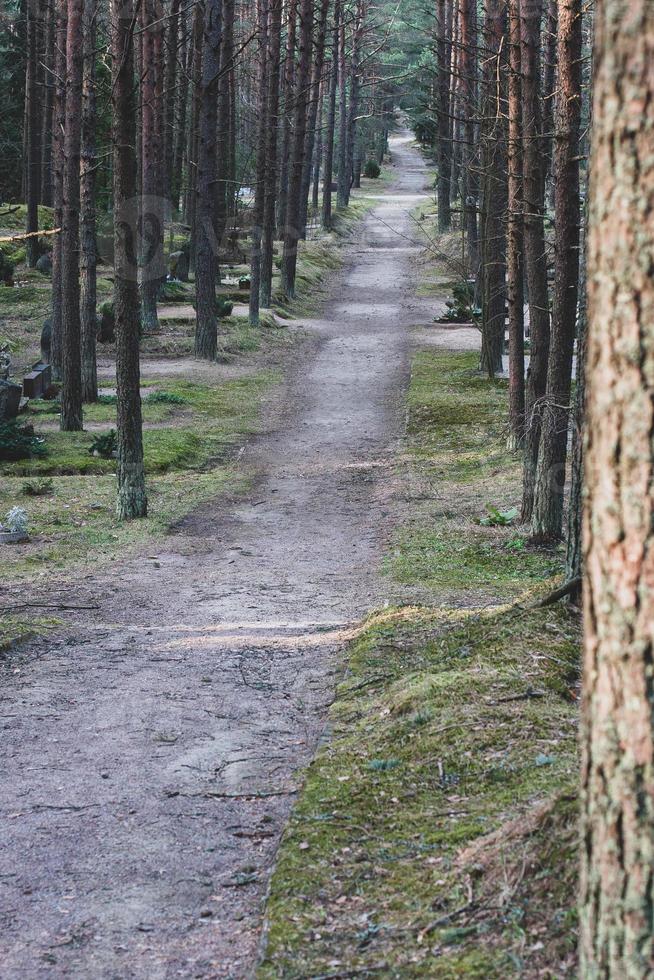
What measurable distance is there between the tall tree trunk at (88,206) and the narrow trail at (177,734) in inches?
293

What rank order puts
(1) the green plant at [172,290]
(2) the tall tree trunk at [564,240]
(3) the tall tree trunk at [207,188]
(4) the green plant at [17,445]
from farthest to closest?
(1) the green plant at [172,290]
(3) the tall tree trunk at [207,188]
(4) the green plant at [17,445]
(2) the tall tree trunk at [564,240]

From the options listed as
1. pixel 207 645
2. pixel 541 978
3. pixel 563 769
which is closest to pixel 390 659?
pixel 207 645

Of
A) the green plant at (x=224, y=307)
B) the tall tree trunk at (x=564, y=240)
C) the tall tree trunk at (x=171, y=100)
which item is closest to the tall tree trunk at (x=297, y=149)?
the green plant at (x=224, y=307)

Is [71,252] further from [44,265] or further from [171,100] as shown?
[171,100]

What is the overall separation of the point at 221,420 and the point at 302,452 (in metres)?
2.90

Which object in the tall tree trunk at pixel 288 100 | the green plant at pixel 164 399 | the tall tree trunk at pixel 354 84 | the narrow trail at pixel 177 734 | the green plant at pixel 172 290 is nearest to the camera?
the narrow trail at pixel 177 734

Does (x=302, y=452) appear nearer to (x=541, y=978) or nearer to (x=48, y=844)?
(x=48, y=844)

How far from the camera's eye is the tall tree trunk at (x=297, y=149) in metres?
34.4

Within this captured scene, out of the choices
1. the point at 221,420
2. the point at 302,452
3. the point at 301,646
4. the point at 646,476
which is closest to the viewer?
the point at 646,476

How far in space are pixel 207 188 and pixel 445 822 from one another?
2430 centimetres

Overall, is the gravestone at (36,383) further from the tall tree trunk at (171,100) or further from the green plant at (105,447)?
the tall tree trunk at (171,100)

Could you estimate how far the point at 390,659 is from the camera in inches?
332

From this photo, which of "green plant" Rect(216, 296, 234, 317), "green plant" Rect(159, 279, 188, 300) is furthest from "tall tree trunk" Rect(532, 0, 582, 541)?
"green plant" Rect(159, 279, 188, 300)

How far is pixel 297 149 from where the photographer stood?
120ft
